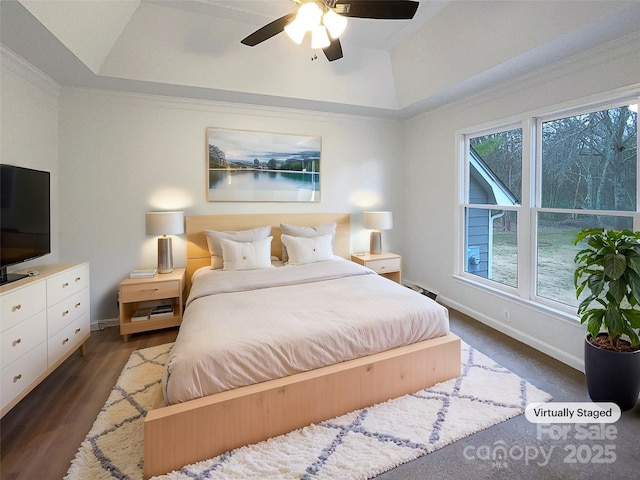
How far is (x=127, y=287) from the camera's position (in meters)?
3.00

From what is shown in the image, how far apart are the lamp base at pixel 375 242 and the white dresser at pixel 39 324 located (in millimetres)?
3091

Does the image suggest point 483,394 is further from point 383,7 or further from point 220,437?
point 383,7

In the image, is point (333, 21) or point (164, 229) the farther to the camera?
point (164, 229)

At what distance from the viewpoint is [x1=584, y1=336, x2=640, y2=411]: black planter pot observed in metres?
1.92

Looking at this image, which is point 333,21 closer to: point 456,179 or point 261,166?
point 261,166

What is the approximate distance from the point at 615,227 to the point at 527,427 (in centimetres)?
163

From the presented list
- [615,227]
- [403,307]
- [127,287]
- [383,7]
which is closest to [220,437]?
[403,307]

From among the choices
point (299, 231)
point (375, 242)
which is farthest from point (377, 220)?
point (299, 231)

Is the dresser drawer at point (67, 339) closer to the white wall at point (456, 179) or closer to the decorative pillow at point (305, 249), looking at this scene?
the decorative pillow at point (305, 249)

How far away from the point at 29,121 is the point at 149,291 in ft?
5.72

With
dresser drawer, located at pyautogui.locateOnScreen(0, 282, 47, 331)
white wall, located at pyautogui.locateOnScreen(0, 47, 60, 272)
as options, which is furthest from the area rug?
white wall, located at pyautogui.locateOnScreen(0, 47, 60, 272)

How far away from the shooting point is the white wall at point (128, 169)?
321 cm

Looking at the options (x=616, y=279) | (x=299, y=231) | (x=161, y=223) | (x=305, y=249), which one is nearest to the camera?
(x=616, y=279)

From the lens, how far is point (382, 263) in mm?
4027
